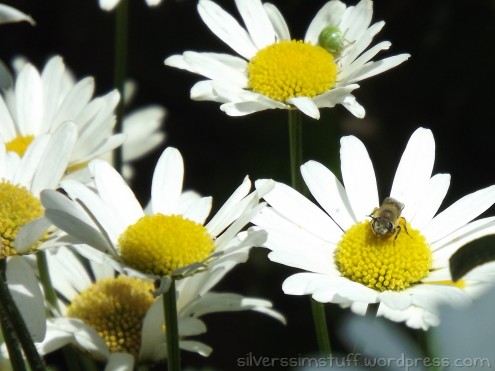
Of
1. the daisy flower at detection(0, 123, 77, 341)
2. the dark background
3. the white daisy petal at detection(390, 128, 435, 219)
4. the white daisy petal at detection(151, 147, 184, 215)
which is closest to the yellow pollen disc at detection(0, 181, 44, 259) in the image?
the daisy flower at detection(0, 123, 77, 341)

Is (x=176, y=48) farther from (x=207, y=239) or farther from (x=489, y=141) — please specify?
(x=207, y=239)

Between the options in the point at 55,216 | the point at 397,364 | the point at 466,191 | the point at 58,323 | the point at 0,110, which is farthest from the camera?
the point at 466,191

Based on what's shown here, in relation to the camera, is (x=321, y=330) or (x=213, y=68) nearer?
(x=321, y=330)

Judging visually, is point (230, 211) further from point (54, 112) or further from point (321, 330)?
point (54, 112)

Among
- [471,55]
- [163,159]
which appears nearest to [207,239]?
[163,159]

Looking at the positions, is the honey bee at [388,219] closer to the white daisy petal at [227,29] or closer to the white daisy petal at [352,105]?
the white daisy petal at [352,105]

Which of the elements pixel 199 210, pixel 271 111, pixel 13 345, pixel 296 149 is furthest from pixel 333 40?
pixel 271 111
